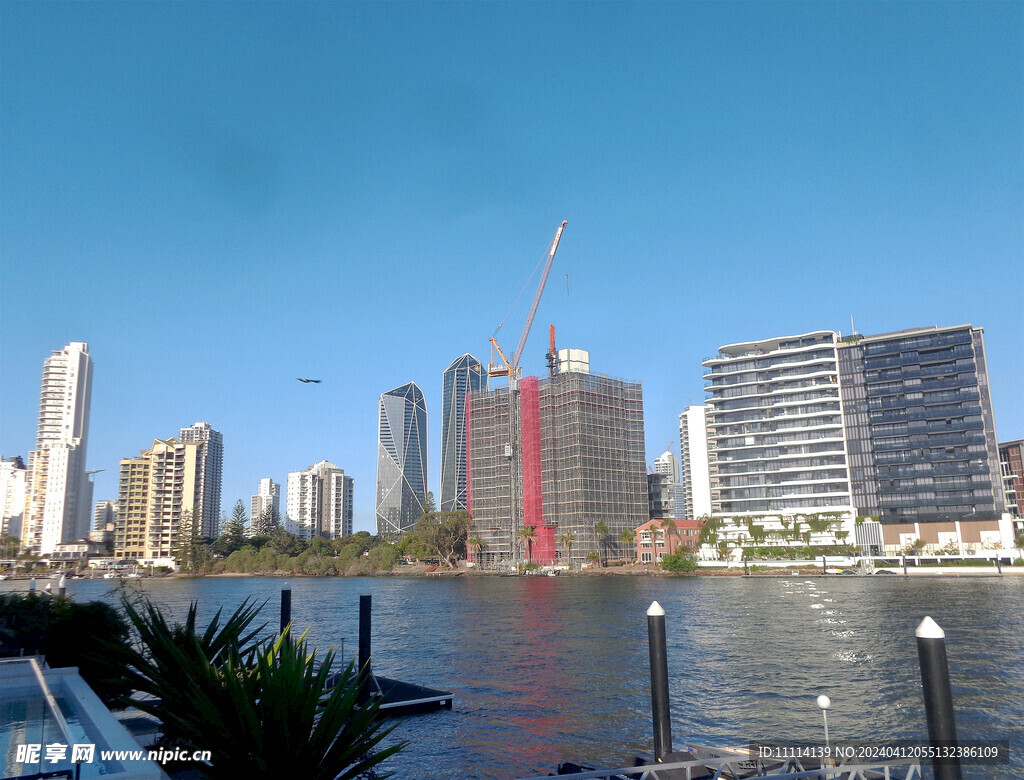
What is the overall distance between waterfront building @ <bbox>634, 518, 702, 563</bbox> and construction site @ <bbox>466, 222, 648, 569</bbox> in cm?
901

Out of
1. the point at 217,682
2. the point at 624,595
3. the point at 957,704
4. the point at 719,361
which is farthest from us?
the point at 719,361

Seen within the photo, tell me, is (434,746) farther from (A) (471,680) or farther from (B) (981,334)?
(B) (981,334)

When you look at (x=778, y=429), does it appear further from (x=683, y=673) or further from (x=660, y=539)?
(x=683, y=673)

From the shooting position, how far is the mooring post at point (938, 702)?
8.73m

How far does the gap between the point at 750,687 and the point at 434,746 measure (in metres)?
15.5

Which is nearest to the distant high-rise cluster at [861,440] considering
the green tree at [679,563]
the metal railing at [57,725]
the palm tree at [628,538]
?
the green tree at [679,563]

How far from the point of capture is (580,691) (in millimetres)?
31047

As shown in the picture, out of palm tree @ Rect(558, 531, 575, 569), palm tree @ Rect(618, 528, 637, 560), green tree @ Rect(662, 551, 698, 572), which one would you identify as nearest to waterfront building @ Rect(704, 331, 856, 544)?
green tree @ Rect(662, 551, 698, 572)

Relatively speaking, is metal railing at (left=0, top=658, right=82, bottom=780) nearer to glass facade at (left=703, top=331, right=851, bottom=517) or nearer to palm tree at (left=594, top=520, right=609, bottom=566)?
glass facade at (left=703, top=331, right=851, bottom=517)

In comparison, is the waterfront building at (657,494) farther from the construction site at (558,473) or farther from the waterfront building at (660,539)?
the waterfront building at (660,539)

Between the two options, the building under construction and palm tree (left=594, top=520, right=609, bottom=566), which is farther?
the building under construction

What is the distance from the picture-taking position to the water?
23.6 metres

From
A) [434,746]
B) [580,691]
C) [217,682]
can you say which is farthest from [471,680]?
[217,682]

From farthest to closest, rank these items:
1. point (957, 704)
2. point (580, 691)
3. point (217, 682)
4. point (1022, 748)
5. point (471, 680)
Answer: point (471, 680), point (580, 691), point (957, 704), point (1022, 748), point (217, 682)
